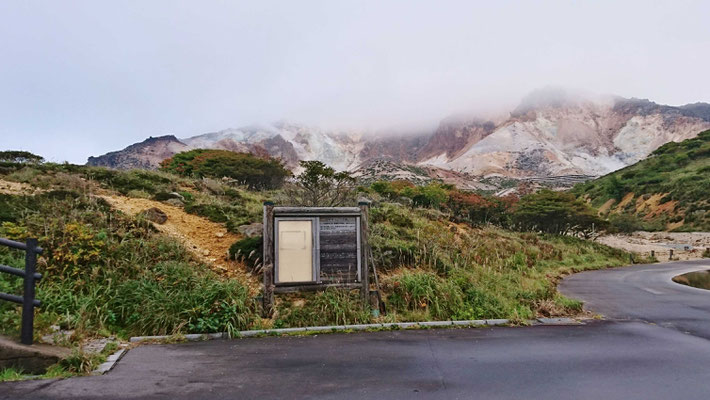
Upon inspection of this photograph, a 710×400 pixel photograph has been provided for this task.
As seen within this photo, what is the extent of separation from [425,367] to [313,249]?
11.1 feet

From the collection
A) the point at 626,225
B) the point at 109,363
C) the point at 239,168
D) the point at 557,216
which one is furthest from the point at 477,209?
the point at 109,363

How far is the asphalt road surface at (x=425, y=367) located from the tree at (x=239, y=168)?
2647 cm

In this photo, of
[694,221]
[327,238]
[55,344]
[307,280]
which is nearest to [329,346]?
[307,280]

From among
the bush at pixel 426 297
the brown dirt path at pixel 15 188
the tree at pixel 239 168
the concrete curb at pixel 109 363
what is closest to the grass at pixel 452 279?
the bush at pixel 426 297

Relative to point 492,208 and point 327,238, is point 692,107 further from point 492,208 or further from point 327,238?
point 327,238

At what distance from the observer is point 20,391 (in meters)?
4.21

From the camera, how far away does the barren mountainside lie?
136m

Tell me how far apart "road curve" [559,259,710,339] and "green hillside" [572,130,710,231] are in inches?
1327

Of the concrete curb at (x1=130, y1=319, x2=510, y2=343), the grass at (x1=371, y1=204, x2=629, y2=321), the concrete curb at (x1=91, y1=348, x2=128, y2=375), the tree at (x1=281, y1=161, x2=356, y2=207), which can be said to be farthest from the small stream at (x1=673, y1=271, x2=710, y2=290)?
the concrete curb at (x1=91, y1=348, x2=128, y2=375)

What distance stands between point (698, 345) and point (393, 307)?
480 cm

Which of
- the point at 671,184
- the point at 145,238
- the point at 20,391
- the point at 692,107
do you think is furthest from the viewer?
the point at 692,107

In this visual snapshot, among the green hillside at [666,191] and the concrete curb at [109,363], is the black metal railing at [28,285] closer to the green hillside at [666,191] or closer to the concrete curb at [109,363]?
the concrete curb at [109,363]

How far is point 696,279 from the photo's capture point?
51.2ft

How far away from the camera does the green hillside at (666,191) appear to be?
44.9 meters
